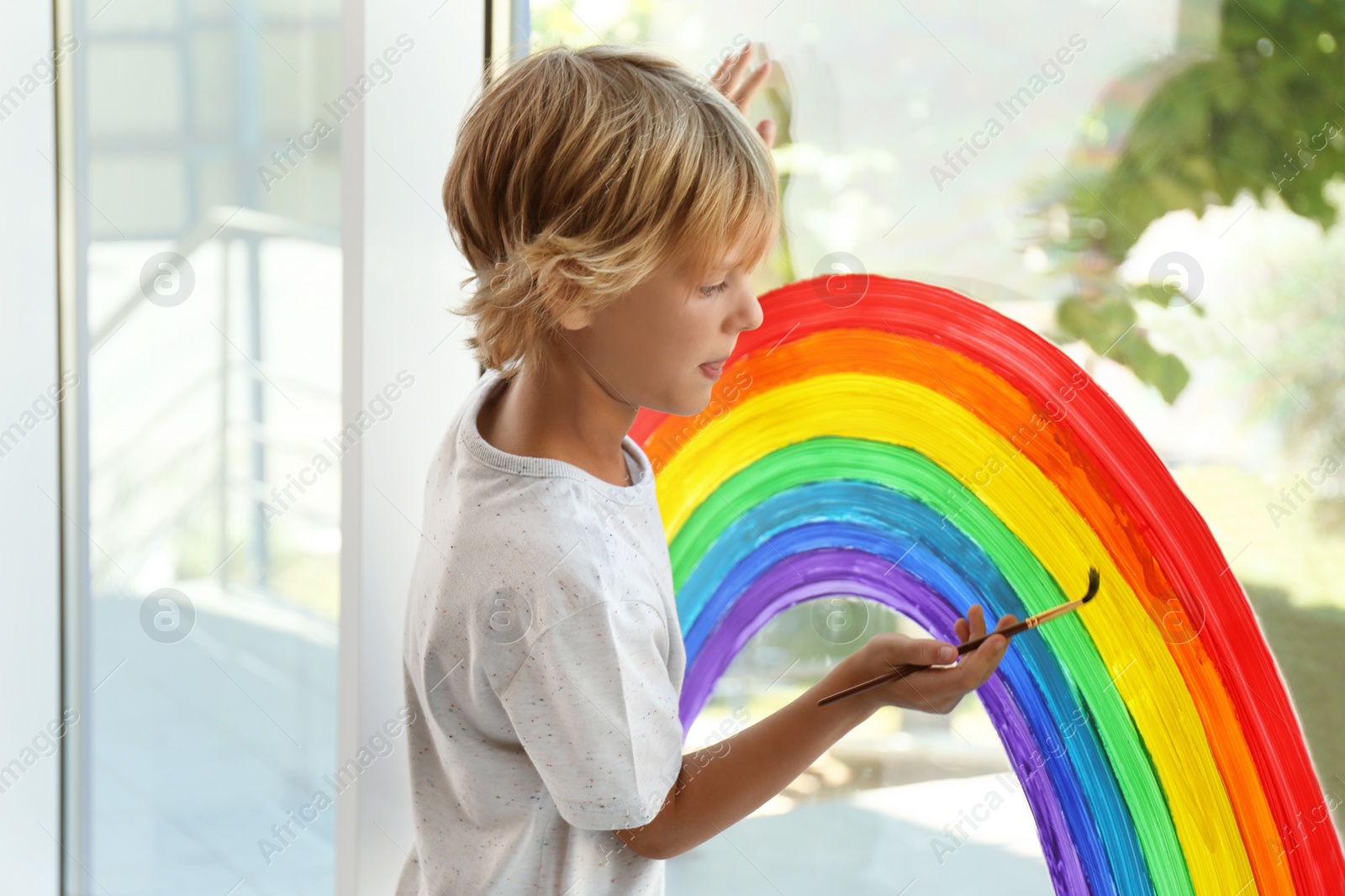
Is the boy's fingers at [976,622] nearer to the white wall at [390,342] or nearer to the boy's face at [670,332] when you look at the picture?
the boy's face at [670,332]

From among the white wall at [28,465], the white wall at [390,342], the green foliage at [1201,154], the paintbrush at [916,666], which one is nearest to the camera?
the green foliage at [1201,154]

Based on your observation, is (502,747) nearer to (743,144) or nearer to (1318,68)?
Result: (743,144)

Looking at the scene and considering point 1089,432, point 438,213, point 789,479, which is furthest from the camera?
point 438,213

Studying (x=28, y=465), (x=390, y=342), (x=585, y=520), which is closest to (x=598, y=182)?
(x=585, y=520)

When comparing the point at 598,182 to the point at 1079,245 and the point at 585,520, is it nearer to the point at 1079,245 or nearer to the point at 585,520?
the point at 585,520

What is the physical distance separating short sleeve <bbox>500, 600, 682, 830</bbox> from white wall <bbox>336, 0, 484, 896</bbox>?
1.51 ft

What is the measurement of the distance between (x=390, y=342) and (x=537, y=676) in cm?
52

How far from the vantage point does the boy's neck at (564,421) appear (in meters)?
0.74

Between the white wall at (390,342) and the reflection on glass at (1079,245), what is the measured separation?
0.73ft

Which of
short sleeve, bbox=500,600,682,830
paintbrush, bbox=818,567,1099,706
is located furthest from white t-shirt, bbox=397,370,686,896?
paintbrush, bbox=818,567,1099,706

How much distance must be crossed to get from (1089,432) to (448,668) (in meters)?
0.48

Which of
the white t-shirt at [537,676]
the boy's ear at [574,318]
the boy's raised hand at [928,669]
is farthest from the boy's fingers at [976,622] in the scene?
the boy's ear at [574,318]

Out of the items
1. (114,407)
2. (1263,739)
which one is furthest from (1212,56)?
(114,407)

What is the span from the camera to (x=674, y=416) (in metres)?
0.97
